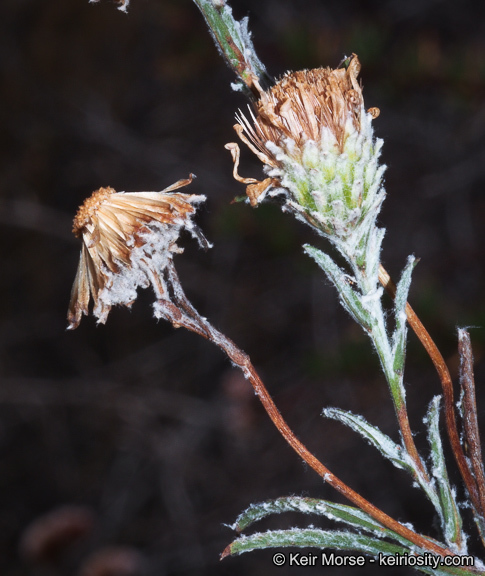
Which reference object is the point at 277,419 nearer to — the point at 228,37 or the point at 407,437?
the point at 407,437

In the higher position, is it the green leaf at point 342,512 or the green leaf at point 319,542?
the green leaf at point 342,512

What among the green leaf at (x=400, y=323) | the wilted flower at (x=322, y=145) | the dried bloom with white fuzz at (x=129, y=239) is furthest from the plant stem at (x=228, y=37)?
the green leaf at (x=400, y=323)

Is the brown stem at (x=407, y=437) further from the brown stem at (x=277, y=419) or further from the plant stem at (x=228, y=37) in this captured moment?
the plant stem at (x=228, y=37)

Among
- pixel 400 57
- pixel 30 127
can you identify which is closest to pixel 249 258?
pixel 400 57

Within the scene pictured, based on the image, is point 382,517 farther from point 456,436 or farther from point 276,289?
point 276,289

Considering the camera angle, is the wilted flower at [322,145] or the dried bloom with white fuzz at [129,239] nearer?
the wilted flower at [322,145]
